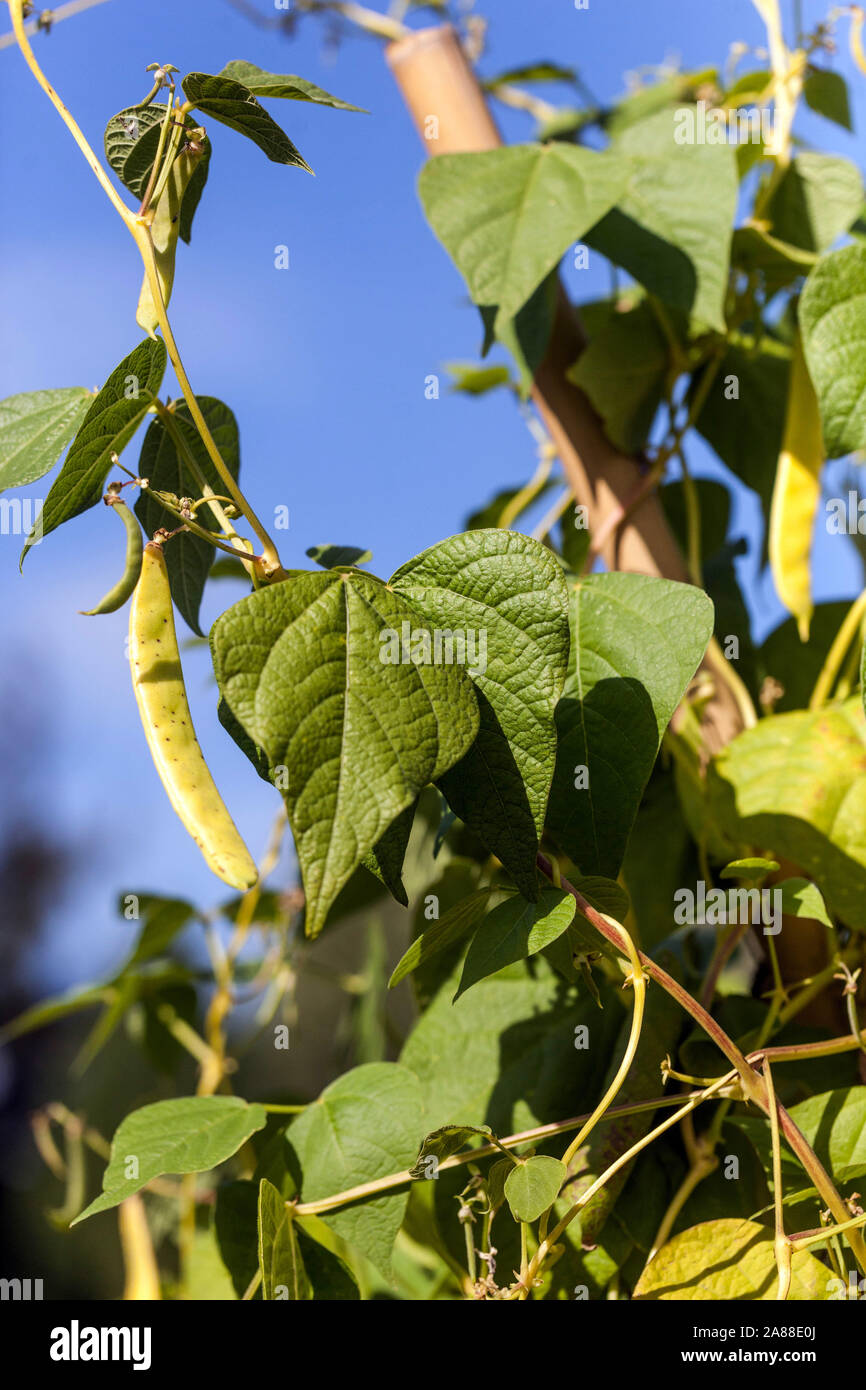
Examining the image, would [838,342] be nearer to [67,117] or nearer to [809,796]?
[809,796]

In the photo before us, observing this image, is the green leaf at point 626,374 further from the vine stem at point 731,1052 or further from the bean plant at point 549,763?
the vine stem at point 731,1052

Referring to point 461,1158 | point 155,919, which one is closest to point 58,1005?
point 155,919

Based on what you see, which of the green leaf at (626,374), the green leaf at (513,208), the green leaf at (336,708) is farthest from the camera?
the green leaf at (626,374)

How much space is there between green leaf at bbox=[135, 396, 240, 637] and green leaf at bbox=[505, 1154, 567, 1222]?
218 mm

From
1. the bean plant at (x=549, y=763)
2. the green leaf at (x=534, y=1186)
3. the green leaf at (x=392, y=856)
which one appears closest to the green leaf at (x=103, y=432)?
the bean plant at (x=549, y=763)

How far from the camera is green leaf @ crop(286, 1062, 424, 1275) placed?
36 centimetres

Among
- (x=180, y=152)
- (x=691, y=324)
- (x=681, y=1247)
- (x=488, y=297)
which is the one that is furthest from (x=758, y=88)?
(x=681, y=1247)

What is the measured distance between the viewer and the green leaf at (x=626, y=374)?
547 mm

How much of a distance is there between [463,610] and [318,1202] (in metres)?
0.23

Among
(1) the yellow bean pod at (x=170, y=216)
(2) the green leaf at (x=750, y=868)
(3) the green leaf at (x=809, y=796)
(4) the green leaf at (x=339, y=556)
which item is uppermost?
(1) the yellow bean pod at (x=170, y=216)

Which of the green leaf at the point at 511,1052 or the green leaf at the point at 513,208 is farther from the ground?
the green leaf at the point at 513,208

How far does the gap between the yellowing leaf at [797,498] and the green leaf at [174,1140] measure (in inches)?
14.1

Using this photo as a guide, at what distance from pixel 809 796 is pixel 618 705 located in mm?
133

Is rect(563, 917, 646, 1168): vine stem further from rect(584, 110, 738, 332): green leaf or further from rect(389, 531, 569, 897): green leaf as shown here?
rect(584, 110, 738, 332): green leaf
